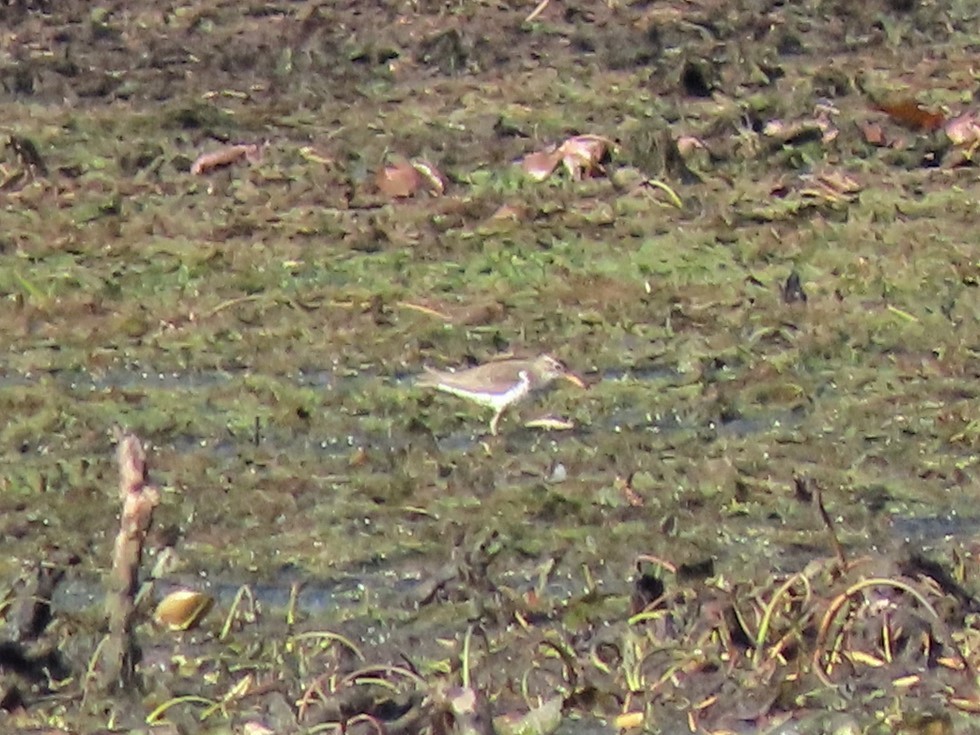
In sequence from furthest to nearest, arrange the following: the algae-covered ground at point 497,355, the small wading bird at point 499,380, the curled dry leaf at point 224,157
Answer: the curled dry leaf at point 224,157 < the small wading bird at point 499,380 < the algae-covered ground at point 497,355

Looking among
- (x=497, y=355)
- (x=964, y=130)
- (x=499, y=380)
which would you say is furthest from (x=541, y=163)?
(x=964, y=130)

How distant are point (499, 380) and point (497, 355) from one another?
0.73 feet

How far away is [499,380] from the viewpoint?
366 centimetres

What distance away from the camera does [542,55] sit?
16.2 feet

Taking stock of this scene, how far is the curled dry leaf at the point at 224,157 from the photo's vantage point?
179 inches

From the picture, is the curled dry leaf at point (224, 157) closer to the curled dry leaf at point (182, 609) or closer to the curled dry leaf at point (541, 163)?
the curled dry leaf at point (541, 163)

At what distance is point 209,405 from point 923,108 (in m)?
2.12

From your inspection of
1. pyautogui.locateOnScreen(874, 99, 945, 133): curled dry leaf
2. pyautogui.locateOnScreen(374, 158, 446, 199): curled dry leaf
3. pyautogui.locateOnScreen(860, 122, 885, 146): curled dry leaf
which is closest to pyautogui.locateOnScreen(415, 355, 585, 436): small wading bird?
pyautogui.locateOnScreen(374, 158, 446, 199): curled dry leaf

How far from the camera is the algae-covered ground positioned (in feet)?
9.70

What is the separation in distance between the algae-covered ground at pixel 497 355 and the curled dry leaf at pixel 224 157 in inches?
1.0

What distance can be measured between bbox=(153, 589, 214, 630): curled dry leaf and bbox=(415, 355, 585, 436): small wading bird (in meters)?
0.76

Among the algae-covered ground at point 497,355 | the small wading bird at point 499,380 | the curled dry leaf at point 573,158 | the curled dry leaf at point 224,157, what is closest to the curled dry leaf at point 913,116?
the algae-covered ground at point 497,355

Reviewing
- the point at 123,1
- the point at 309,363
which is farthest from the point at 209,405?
the point at 123,1

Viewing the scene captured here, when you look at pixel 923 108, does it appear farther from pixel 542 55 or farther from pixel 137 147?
pixel 137 147
